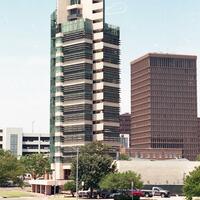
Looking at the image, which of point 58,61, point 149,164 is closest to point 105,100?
point 58,61

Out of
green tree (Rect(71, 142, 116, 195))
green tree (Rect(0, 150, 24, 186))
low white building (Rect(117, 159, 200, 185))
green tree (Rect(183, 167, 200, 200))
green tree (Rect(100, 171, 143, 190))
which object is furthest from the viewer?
green tree (Rect(0, 150, 24, 186))

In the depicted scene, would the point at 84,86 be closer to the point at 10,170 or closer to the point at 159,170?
the point at 10,170

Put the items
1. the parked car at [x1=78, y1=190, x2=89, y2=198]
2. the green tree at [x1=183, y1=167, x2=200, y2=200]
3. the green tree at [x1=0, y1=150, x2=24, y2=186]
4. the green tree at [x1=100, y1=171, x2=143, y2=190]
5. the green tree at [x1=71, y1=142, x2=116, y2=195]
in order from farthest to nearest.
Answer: the green tree at [x1=0, y1=150, x2=24, y2=186] < the parked car at [x1=78, y1=190, x2=89, y2=198] < the green tree at [x1=71, y1=142, x2=116, y2=195] < the green tree at [x1=100, y1=171, x2=143, y2=190] < the green tree at [x1=183, y1=167, x2=200, y2=200]

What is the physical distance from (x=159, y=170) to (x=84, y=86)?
1816 inches

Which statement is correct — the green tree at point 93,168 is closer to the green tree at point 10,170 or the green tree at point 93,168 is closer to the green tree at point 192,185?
the green tree at point 10,170

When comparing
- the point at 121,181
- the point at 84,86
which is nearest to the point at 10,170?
the point at 84,86

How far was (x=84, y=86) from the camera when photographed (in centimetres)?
18012

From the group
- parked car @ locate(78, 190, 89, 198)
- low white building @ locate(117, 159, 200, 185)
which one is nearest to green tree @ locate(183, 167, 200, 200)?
low white building @ locate(117, 159, 200, 185)

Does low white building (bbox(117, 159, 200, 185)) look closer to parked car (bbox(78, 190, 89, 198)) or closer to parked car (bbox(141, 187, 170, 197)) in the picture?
parked car (bbox(141, 187, 170, 197))

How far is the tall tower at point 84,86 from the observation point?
180125 millimetres

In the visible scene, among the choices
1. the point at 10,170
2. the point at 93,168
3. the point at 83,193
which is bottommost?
the point at 83,193

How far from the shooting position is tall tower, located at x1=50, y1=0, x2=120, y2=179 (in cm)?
18012

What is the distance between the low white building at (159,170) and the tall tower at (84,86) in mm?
35378

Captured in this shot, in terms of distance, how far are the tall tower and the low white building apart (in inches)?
1393
